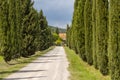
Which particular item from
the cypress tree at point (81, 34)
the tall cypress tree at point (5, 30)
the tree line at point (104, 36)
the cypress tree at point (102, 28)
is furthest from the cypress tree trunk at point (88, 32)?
the tall cypress tree at point (5, 30)

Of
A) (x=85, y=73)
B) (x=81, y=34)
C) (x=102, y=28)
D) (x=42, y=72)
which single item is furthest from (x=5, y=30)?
(x=102, y=28)

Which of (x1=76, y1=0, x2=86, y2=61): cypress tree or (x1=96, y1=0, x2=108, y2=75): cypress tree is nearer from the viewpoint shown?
(x1=96, y1=0, x2=108, y2=75): cypress tree

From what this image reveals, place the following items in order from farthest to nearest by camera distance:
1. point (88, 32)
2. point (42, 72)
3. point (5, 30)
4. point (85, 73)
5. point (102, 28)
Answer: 1. point (5, 30)
2. point (88, 32)
3. point (42, 72)
4. point (85, 73)
5. point (102, 28)

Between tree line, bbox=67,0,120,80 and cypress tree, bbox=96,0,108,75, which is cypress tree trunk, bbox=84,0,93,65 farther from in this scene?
cypress tree, bbox=96,0,108,75

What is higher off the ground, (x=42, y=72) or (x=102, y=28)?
(x=102, y=28)

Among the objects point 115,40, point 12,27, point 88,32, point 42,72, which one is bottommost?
point 42,72

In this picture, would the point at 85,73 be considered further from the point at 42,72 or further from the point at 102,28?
the point at 102,28

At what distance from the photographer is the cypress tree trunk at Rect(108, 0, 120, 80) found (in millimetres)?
18891

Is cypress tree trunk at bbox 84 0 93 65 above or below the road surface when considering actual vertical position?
above

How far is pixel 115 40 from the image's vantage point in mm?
19188

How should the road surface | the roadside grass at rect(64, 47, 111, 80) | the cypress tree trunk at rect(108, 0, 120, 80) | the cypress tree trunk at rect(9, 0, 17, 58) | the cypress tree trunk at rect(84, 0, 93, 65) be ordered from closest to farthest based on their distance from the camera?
the cypress tree trunk at rect(108, 0, 120, 80) < the roadside grass at rect(64, 47, 111, 80) < the road surface < the cypress tree trunk at rect(84, 0, 93, 65) < the cypress tree trunk at rect(9, 0, 17, 58)

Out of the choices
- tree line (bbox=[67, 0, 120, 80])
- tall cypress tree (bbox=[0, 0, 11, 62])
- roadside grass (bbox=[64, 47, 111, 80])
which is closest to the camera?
tree line (bbox=[67, 0, 120, 80])

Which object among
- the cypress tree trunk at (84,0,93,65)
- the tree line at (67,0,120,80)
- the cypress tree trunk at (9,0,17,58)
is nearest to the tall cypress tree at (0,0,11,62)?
the cypress tree trunk at (9,0,17,58)

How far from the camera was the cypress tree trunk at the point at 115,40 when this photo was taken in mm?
18891
